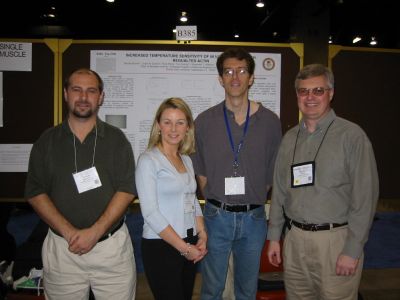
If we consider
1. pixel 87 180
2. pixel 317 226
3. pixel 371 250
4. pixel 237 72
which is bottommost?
pixel 371 250

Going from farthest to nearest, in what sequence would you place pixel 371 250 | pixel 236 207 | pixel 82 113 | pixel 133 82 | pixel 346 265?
1. pixel 371 250
2. pixel 133 82
3. pixel 236 207
4. pixel 82 113
5. pixel 346 265

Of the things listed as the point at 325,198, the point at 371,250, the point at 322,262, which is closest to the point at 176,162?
the point at 325,198

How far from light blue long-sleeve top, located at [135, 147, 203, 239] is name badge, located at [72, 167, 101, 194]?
0.25 meters

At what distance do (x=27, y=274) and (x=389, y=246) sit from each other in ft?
15.1

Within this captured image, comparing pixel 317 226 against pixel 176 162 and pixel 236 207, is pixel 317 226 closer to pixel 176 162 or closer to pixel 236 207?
pixel 236 207

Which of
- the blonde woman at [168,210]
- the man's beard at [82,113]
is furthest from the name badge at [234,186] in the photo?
the man's beard at [82,113]

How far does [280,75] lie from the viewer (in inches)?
112

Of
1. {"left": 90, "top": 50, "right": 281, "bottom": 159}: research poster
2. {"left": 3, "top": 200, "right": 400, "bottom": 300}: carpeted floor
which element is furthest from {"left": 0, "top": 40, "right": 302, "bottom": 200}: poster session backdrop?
{"left": 3, "top": 200, "right": 400, "bottom": 300}: carpeted floor

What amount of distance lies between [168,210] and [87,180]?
0.49 m

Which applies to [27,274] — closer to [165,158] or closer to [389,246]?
[165,158]

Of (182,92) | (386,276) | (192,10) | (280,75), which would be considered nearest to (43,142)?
(182,92)

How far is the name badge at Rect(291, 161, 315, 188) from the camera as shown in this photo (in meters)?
1.89

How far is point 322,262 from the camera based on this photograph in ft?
6.08

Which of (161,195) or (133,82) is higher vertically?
(133,82)
